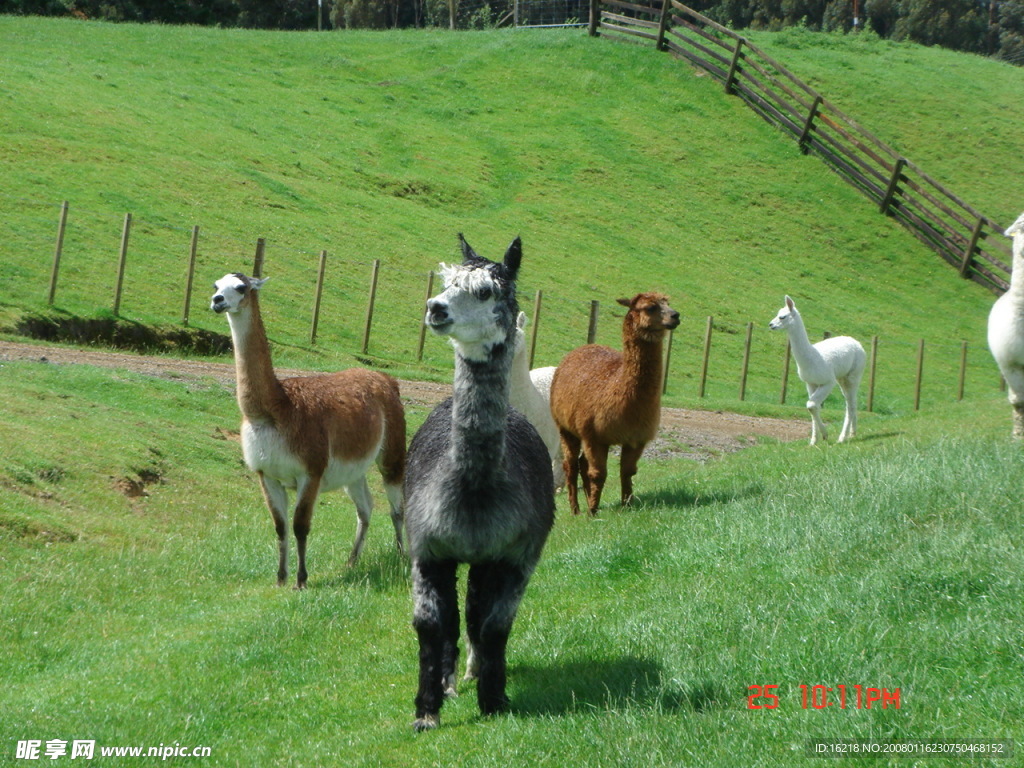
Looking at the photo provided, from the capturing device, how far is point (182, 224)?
2658 centimetres

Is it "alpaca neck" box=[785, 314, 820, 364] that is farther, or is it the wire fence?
the wire fence

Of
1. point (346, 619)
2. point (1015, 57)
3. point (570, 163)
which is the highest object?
point (1015, 57)

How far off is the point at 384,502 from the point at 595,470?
3430mm

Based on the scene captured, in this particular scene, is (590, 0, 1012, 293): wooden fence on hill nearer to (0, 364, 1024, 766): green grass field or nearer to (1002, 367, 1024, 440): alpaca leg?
(1002, 367, 1024, 440): alpaca leg

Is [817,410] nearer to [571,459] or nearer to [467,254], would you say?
[571,459]

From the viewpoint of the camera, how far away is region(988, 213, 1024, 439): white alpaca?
10.2 meters

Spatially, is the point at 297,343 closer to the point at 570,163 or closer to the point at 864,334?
the point at 864,334

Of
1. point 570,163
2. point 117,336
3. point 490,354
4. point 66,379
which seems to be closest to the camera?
point 490,354

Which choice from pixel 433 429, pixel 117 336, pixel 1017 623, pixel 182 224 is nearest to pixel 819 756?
pixel 1017 623

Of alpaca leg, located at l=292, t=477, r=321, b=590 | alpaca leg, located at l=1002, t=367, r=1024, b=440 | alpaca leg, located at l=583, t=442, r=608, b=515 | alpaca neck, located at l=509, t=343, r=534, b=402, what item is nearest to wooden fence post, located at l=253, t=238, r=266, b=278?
alpaca neck, located at l=509, t=343, r=534, b=402

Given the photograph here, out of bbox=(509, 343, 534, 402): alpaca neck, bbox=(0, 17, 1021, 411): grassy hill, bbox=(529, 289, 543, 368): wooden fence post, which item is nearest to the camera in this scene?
bbox=(509, 343, 534, 402): alpaca neck

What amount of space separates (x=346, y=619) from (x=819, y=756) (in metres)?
3.80

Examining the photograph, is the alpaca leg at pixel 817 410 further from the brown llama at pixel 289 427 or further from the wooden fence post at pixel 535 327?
the wooden fence post at pixel 535 327

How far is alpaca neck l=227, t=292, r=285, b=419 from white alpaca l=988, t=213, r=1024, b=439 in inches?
254
